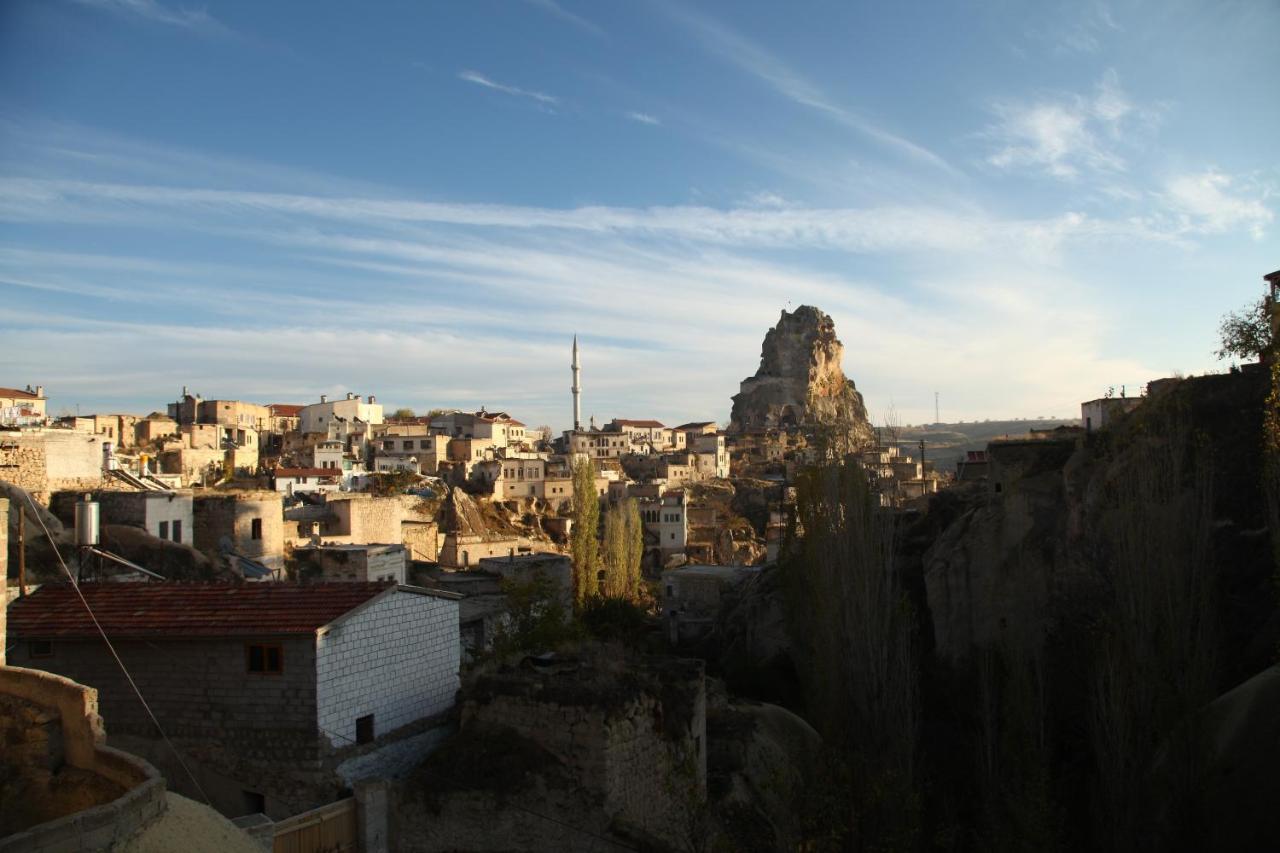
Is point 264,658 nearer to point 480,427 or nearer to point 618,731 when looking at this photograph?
point 618,731

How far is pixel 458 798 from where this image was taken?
1050cm

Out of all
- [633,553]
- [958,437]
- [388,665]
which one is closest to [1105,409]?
[633,553]

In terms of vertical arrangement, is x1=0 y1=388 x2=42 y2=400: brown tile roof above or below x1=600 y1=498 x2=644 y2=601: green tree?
above

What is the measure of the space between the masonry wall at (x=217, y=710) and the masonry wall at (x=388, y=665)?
12.4 inches

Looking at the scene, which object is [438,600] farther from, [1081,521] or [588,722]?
[1081,521]

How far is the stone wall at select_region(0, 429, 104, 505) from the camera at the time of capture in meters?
18.2

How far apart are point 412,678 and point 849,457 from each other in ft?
41.0

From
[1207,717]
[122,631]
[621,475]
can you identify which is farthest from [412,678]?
[621,475]

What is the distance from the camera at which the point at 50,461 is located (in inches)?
749

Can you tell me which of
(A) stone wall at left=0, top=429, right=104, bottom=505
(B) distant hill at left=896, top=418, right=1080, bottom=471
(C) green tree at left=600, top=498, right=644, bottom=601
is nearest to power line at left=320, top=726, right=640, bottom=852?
(A) stone wall at left=0, top=429, right=104, bottom=505

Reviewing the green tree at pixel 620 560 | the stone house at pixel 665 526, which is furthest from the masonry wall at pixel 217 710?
the stone house at pixel 665 526

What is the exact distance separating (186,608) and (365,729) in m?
2.78

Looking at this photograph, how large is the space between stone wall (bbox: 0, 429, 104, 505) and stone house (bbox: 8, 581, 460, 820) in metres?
7.57

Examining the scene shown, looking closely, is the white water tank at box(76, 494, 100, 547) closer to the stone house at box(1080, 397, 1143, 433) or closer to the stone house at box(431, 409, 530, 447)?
the stone house at box(1080, 397, 1143, 433)
